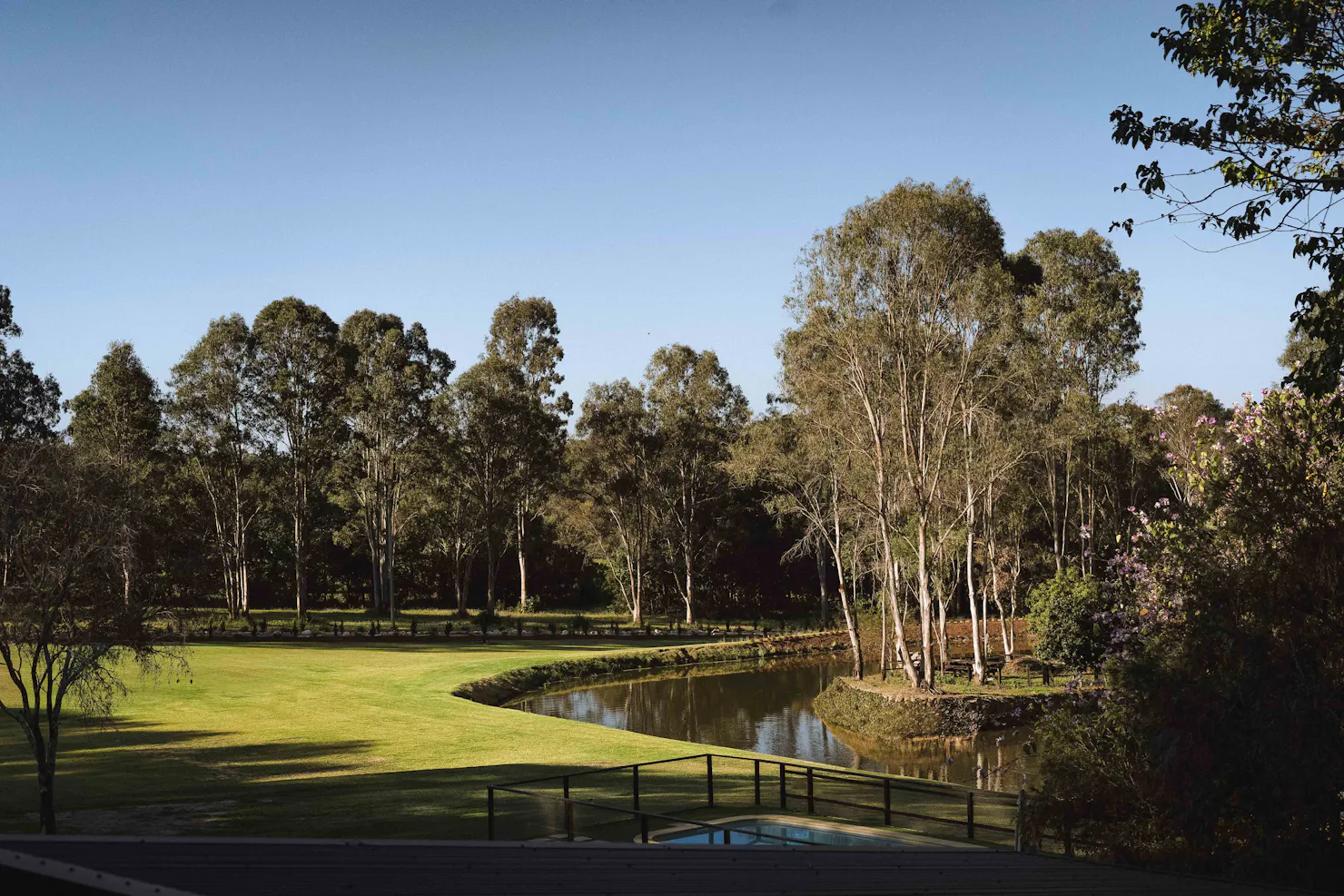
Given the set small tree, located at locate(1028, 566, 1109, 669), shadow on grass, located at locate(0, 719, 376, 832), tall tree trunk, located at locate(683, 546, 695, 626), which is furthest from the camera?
tall tree trunk, located at locate(683, 546, 695, 626)

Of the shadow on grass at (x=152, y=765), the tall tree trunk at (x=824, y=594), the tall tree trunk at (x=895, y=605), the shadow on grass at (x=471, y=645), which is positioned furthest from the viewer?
the tall tree trunk at (x=824, y=594)

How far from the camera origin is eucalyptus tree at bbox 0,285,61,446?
4425cm

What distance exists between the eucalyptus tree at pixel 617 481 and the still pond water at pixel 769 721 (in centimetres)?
1714

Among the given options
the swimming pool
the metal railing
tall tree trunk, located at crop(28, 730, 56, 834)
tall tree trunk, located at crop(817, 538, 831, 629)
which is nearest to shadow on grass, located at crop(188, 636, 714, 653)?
tall tree trunk, located at crop(817, 538, 831, 629)

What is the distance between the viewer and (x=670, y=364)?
203 ft

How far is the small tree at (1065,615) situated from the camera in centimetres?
3138

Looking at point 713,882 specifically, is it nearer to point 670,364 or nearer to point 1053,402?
point 1053,402

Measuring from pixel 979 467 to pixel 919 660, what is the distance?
665cm

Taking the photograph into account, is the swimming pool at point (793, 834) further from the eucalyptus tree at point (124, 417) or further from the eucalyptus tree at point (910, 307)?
the eucalyptus tree at point (124, 417)

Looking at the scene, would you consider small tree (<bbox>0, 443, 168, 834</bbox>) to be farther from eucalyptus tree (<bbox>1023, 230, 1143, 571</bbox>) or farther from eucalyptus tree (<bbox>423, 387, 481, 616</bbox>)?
eucalyptus tree (<bbox>423, 387, 481, 616</bbox>)

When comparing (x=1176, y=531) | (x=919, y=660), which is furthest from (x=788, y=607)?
(x=1176, y=531)

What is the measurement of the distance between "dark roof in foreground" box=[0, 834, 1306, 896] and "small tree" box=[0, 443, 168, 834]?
10.8 m

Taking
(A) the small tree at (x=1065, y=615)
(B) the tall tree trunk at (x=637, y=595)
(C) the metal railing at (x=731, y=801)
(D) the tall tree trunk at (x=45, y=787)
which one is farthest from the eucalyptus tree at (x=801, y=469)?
(D) the tall tree trunk at (x=45, y=787)

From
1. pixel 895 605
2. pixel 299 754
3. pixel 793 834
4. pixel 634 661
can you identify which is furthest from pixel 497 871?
pixel 634 661
